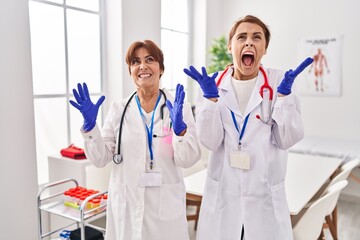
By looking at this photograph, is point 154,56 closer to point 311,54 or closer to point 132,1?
point 132,1

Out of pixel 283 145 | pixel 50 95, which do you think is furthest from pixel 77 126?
pixel 283 145

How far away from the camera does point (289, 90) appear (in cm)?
126

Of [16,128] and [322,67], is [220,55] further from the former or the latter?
[16,128]

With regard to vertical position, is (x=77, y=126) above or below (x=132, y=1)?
below

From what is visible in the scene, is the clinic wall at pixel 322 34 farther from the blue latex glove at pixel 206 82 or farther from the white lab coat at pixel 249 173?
the blue latex glove at pixel 206 82

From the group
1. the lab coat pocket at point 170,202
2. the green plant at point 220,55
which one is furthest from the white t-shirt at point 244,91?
the green plant at point 220,55

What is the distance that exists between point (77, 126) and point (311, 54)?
3.17 metres

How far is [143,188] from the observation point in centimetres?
145

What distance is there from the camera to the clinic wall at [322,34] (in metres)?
4.17

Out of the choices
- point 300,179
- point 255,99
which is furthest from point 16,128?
point 300,179

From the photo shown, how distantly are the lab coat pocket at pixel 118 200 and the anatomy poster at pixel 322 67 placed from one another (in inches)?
144

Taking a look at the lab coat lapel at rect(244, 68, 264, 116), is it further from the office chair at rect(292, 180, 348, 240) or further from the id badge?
the office chair at rect(292, 180, 348, 240)

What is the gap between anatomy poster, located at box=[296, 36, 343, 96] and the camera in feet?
14.0

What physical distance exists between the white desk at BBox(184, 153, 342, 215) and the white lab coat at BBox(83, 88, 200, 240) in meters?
0.78
